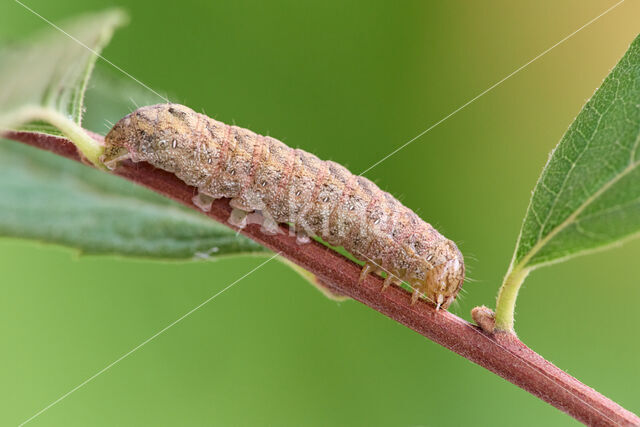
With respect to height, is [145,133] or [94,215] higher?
[145,133]

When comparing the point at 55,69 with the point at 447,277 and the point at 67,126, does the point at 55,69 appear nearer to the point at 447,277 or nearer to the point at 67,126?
the point at 67,126

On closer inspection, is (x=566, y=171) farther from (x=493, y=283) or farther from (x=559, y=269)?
(x=559, y=269)

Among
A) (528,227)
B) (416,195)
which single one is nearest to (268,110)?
(416,195)

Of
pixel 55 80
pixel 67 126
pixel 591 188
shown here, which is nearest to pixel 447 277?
pixel 591 188

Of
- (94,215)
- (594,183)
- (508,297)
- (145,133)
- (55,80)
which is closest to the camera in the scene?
(594,183)

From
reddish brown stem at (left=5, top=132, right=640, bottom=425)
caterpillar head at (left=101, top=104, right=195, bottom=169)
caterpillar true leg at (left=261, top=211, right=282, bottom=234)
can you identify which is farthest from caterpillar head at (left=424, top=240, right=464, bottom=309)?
caterpillar head at (left=101, top=104, right=195, bottom=169)

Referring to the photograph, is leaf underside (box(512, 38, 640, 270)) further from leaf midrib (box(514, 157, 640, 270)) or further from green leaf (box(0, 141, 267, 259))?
green leaf (box(0, 141, 267, 259))

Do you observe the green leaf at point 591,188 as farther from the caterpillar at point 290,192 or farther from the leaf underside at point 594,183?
the caterpillar at point 290,192
